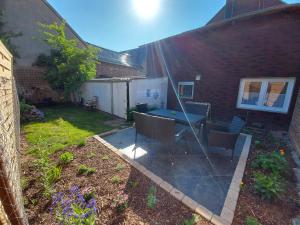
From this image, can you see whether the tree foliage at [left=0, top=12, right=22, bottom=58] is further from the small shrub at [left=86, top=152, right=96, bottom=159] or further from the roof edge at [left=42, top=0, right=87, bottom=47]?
the small shrub at [left=86, top=152, right=96, bottom=159]

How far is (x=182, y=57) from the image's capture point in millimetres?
7602

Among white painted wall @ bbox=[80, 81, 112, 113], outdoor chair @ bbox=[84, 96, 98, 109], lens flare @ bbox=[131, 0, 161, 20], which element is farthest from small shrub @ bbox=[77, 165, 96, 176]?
outdoor chair @ bbox=[84, 96, 98, 109]

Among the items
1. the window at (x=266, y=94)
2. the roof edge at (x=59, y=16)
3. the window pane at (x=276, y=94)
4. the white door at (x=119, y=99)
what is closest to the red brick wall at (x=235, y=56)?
the window at (x=266, y=94)

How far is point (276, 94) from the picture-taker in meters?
5.39

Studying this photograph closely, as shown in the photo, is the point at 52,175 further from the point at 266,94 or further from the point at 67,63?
the point at 67,63

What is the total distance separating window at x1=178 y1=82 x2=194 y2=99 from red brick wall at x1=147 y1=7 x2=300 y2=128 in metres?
0.27

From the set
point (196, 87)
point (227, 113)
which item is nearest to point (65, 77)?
point (196, 87)

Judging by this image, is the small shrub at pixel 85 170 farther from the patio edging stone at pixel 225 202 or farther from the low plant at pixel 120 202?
the low plant at pixel 120 202

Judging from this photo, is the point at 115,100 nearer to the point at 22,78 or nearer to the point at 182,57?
the point at 182,57

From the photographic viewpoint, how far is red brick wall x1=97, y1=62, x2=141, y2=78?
13.7 m

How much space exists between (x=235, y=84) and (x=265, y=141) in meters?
2.70

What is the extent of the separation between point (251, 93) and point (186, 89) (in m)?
3.00

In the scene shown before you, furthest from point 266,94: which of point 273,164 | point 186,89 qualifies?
point 273,164

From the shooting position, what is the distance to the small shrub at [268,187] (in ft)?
7.32
